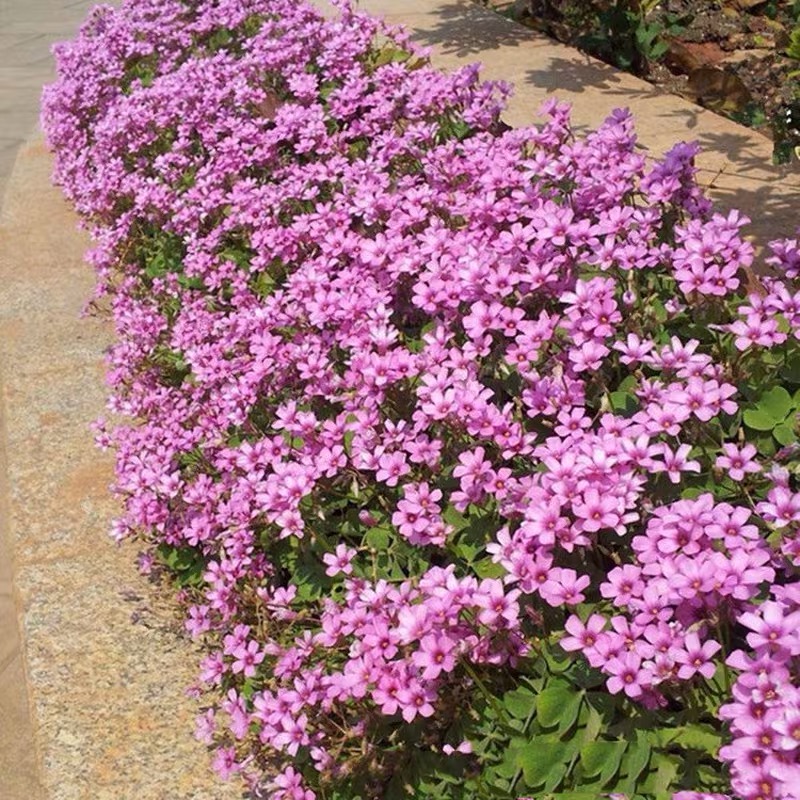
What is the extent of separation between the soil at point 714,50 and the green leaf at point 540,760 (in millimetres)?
4665

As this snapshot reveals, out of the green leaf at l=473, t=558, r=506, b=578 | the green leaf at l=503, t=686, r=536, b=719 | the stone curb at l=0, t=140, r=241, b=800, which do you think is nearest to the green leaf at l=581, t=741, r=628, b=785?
the green leaf at l=503, t=686, r=536, b=719

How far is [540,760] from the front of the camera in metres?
2.53

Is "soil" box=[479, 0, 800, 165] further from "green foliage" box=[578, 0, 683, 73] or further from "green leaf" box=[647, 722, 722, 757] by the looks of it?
"green leaf" box=[647, 722, 722, 757]

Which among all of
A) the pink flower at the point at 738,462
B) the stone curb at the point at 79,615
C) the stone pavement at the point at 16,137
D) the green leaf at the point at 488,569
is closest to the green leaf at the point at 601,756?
the green leaf at the point at 488,569

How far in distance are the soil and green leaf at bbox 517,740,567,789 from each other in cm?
467

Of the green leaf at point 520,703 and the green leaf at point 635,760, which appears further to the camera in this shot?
the green leaf at point 520,703

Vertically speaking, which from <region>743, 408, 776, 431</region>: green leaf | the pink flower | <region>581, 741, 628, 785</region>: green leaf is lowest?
<region>581, 741, 628, 785</region>: green leaf

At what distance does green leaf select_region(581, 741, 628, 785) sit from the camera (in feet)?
8.07

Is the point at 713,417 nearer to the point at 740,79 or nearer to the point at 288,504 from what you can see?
the point at 288,504

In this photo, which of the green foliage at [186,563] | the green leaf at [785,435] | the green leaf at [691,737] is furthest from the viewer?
the green foliage at [186,563]

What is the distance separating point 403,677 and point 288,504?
2.45 feet

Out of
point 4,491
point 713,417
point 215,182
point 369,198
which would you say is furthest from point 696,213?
point 4,491

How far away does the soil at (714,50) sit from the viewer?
22.0 ft

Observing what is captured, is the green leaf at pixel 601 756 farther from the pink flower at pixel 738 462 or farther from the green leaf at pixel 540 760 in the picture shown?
the pink flower at pixel 738 462
